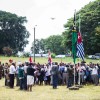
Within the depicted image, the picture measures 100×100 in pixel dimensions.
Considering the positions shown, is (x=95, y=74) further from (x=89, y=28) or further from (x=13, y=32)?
(x=13, y=32)

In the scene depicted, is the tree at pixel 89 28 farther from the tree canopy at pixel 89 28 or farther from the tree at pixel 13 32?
the tree at pixel 13 32

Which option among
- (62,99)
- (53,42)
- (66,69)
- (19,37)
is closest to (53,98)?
(62,99)

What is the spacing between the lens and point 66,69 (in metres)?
31.2

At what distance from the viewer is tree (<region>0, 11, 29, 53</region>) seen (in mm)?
101125

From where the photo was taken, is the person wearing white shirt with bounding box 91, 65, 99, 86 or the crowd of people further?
the person wearing white shirt with bounding box 91, 65, 99, 86

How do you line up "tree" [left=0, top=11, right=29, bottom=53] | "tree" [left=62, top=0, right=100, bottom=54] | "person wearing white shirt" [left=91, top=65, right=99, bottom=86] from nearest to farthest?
1. "person wearing white shirt" [left=91, top=65, right=99, bottom=86]
2. "tree" [left=62, top=0, right=100, bottom=54]
3. "tree" [left=0, top=11, right=29, bottom=53]

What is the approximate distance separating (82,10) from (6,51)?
17.0 metres

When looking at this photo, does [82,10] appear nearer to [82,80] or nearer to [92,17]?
[92,17]

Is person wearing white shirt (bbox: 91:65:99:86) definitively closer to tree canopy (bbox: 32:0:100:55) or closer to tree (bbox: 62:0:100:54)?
tree canopy (bbox: 32:0:100:55)

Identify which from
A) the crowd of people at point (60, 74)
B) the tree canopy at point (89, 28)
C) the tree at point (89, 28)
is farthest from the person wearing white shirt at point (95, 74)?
the tree at point (89, 28)

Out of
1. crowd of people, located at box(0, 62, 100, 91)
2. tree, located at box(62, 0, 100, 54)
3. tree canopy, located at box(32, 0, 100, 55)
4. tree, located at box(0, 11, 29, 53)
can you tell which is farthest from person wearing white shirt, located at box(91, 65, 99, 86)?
tree, located at box(0, 11, 29, 53)

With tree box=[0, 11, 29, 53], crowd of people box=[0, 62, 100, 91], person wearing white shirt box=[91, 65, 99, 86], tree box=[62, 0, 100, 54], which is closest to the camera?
crowd of people box=[0, 62, 100, 91]

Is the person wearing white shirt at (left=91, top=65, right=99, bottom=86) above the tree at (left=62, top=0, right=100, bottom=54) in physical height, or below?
below

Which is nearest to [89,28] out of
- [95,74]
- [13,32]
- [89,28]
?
[89,28]
